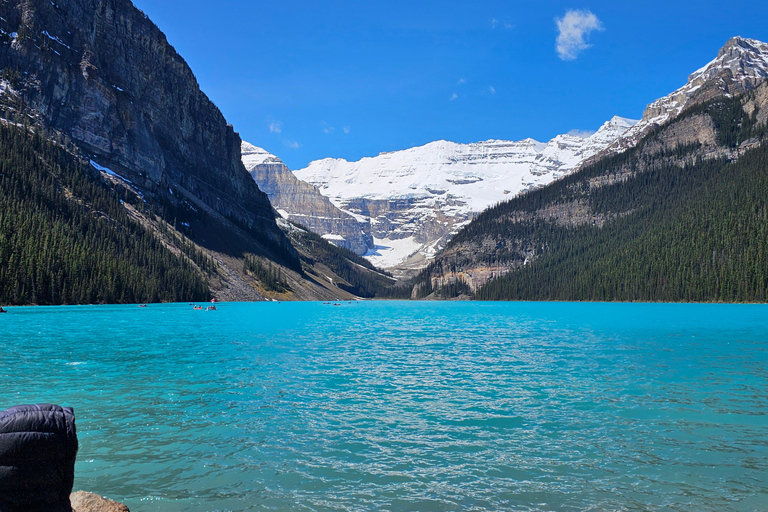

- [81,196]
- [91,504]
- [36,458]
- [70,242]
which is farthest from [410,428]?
[81,196]

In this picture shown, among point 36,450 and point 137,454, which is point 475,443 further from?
point 36,450

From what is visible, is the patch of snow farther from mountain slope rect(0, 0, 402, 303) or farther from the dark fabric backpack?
the dark fabric backpack

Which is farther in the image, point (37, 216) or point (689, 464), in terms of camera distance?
point (37, 216)

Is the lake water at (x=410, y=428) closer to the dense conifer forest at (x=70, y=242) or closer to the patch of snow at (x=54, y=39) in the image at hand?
the dense conifer forest at (x=70, y=242)

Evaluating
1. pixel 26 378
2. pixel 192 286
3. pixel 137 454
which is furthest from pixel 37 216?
pixel 137 454

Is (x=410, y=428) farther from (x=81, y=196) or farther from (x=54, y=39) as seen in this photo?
(x=54, y=39)

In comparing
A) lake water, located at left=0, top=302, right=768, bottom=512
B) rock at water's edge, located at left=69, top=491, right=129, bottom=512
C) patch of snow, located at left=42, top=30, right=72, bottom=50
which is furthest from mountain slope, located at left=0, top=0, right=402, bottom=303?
rock at water's edge, located at left=69, top=491, right=129, bottom=512

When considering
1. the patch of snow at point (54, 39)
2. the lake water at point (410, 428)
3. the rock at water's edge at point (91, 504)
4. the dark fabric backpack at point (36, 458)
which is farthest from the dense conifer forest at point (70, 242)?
the dark fabric backpack at point (36, 458)
